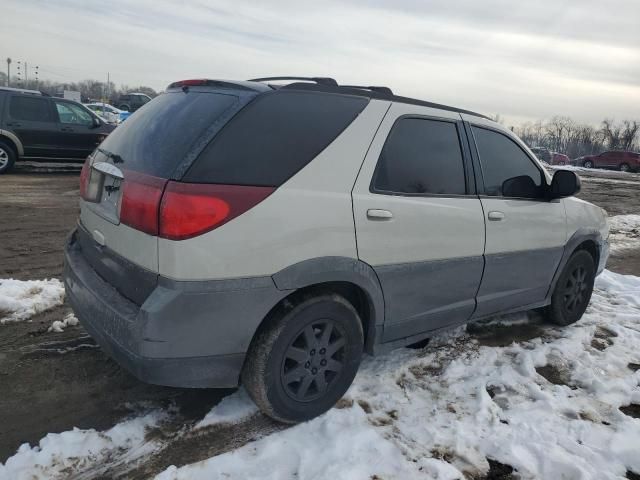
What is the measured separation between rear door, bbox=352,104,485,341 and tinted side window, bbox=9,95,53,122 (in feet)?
35.1

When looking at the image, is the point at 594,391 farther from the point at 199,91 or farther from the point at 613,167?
the point at 613,167

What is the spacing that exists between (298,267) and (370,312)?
0.67m

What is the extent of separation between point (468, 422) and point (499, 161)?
192 cm

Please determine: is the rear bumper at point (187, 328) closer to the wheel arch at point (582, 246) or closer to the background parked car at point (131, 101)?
the wheel arch at point (582, 246)

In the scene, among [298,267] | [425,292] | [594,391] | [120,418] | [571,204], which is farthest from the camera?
[571,204]

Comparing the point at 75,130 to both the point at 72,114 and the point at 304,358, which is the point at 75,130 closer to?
the point at 72,114

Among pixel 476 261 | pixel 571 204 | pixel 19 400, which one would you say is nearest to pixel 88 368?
pixel 19 400

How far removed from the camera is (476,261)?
3562 mm

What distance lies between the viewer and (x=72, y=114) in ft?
38.9

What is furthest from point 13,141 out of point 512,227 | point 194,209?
point 512,227

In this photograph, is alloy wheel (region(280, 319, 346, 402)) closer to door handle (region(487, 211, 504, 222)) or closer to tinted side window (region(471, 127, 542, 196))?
door handle (region(487, 211, 504, 222))

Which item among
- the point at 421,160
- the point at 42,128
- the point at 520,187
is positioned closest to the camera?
the point at 421,160

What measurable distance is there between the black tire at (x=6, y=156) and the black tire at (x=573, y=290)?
11198 millimetres

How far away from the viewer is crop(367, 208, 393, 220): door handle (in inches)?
113
